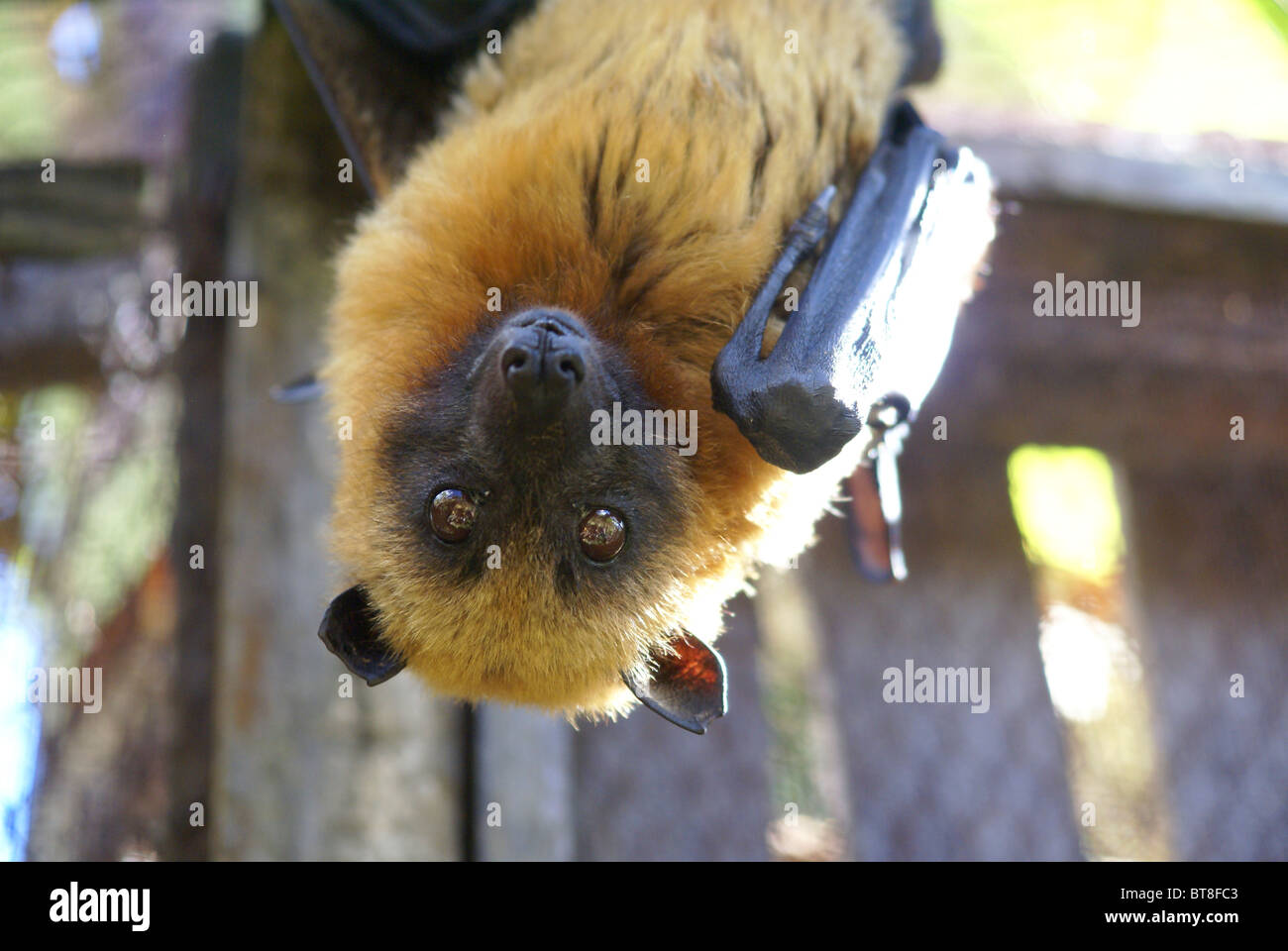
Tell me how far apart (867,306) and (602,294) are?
45 centimetres

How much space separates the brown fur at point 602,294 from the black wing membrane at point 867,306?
110mm

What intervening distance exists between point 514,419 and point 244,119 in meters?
1.59

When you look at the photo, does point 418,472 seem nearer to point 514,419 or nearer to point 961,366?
point 514,419

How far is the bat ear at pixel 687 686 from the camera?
75.3 inches

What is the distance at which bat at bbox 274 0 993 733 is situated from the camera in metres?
1.80

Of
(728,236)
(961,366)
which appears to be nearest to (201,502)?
(728,236)

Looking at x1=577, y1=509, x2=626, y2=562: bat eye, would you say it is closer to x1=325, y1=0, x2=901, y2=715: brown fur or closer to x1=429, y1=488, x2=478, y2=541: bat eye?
x1=325, y1=0, x2=901, y2=715: brown fur

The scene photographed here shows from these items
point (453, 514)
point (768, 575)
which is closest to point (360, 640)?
point (453, 514)

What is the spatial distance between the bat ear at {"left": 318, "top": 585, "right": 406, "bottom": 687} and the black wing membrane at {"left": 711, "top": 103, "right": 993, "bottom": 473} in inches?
29.0

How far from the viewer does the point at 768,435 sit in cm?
166

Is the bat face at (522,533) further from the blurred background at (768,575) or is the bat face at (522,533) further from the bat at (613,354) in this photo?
the blurred background at (768,575)

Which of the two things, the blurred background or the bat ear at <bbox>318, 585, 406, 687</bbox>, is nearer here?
the bat ear at <bbox>318, 585, 406, 687</bbox>

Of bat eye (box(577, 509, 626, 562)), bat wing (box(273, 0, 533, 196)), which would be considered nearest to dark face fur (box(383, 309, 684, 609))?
bat eye (box(577, 509, 626, 562))

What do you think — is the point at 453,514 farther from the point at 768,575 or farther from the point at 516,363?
the point at 768,575
